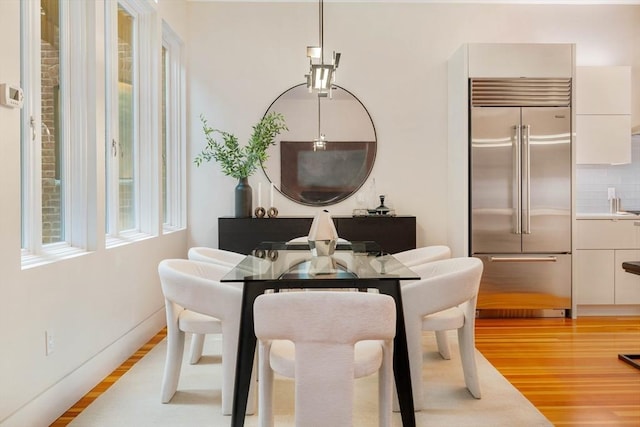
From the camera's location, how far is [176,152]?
5105 mm

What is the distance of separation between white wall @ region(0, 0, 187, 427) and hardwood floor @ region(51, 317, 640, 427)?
148mm

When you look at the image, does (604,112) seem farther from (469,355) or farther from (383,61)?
(469,355)

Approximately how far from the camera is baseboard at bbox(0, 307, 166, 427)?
2299 millimetres

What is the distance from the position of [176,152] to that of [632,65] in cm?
468

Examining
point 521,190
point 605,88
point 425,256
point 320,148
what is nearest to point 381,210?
point 320,148

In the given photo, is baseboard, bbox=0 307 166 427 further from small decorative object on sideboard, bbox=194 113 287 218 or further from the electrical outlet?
small decorative object on sideboard, bbox=194 113 287 218

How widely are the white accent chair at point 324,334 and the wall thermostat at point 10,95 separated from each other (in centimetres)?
135

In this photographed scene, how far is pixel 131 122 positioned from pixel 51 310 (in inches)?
74.4

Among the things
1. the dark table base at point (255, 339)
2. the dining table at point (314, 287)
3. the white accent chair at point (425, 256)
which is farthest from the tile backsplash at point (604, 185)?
the dark table base at point (255, 339)

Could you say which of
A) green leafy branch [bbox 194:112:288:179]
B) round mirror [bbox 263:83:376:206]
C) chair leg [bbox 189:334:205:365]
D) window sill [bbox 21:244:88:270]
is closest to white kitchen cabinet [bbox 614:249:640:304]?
round mirror [bbox 263:83:376:206]

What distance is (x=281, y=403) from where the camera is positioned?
2.73 meters

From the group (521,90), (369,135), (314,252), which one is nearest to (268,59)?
(369,135)

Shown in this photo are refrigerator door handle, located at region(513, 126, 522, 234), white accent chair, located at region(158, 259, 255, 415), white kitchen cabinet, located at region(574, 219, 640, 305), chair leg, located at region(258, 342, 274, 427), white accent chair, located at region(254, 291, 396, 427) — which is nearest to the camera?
white accent chair, located at region(254, 291, 396, 427)

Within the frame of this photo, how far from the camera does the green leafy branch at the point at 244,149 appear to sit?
486 cm
